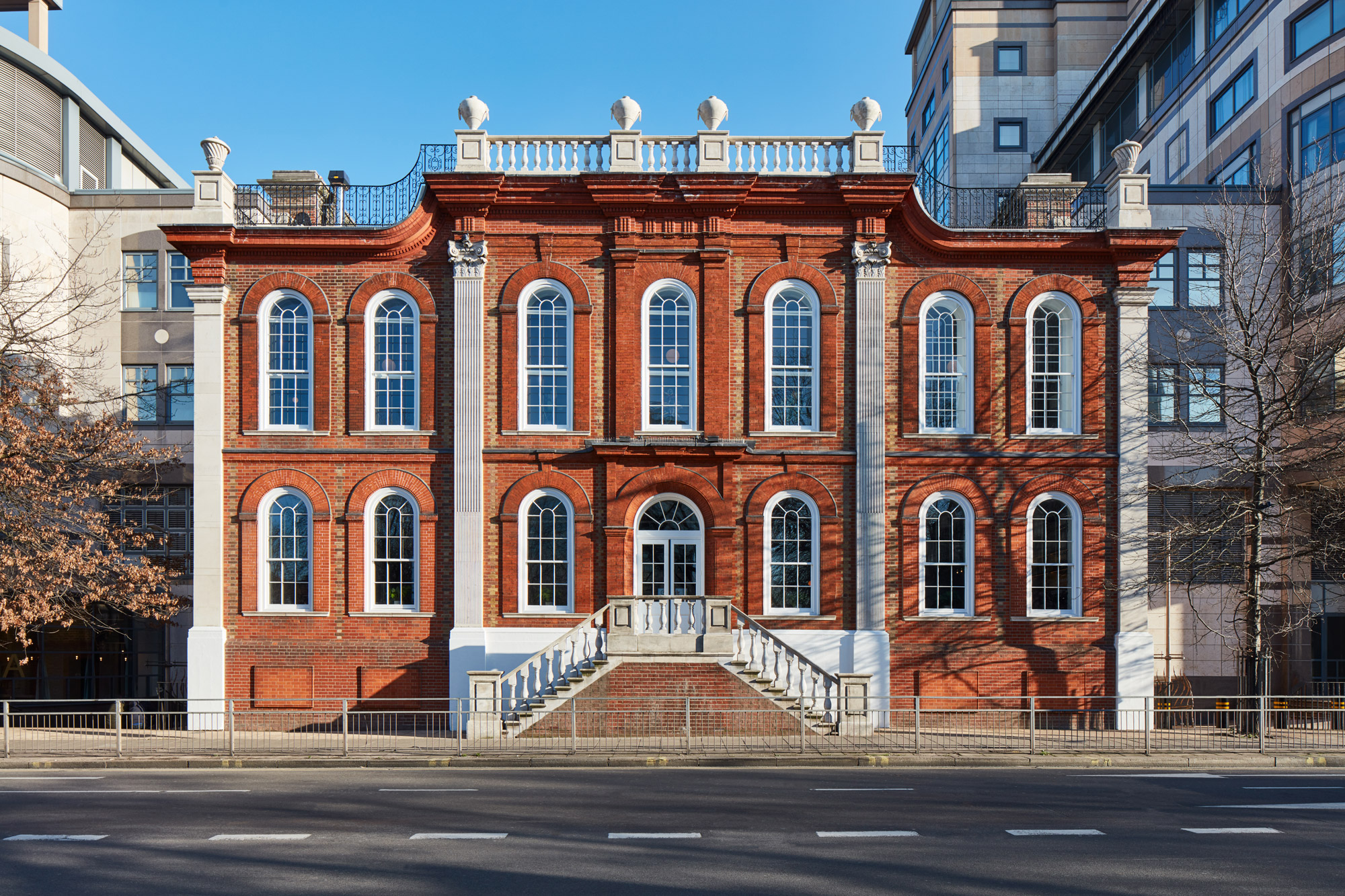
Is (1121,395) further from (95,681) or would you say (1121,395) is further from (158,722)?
(95,681)

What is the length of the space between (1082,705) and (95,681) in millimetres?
24170

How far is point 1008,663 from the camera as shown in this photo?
71.1 feet

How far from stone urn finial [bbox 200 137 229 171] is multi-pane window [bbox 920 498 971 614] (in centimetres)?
1771

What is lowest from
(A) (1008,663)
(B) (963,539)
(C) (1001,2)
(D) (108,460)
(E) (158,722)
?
(E) (158,722)

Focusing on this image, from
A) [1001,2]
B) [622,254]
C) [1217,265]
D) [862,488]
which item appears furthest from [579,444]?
Answer: [1001,2]

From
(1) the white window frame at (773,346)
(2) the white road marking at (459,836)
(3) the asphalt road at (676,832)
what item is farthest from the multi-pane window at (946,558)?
(2) the white road marking at (459,836)

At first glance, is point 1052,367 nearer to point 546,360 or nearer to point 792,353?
point 792,353

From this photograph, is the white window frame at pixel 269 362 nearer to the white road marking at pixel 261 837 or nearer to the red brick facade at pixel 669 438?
the red brick facade at pixel 669 438

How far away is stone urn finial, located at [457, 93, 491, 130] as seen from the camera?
71.8 ft

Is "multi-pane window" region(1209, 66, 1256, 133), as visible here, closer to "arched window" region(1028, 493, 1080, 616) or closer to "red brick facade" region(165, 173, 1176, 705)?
"red brick facade" region(165, 173, 1176, 705)

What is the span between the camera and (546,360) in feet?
72.8

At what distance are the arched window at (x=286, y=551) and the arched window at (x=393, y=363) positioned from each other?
2.66m

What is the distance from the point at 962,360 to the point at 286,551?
15.8 m

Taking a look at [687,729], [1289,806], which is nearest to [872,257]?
[687,729]
